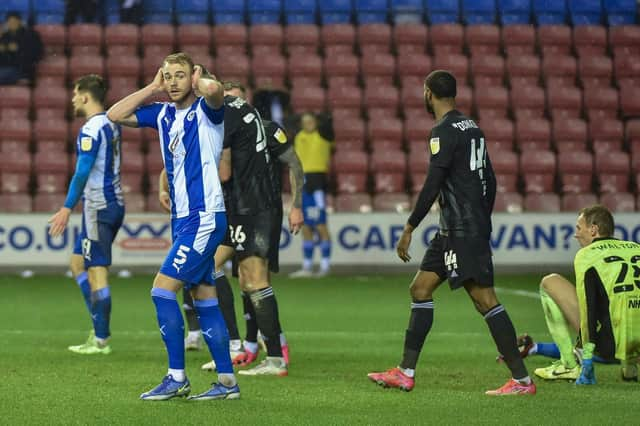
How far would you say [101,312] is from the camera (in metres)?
9.42

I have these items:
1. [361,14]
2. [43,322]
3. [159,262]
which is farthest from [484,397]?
[361,14]

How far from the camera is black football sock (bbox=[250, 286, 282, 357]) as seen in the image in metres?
8.20

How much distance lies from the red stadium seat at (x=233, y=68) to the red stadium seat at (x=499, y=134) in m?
3.73

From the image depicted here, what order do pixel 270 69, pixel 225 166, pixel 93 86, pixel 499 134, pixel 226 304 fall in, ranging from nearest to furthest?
pixel 225 166, pixel 226 304, pixel 93 86, pixel 499 134, pixel 270 69

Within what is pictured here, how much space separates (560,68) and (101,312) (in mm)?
12958

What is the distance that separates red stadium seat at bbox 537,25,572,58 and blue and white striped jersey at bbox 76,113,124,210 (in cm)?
1290

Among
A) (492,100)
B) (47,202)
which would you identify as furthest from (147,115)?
(492,100)

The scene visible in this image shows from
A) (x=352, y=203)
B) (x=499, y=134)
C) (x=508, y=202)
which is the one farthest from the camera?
(x=499, y=134)

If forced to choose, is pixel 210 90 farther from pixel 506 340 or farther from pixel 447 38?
pixel 447 38

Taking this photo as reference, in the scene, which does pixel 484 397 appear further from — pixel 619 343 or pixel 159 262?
pixel 159 262

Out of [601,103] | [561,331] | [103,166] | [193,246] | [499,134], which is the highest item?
[601,103]

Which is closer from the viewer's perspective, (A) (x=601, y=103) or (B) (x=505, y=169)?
(B) (x=505, y=169)

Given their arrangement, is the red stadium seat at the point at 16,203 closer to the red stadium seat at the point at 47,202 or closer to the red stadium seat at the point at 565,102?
the red stadium seat at the point at 47,202

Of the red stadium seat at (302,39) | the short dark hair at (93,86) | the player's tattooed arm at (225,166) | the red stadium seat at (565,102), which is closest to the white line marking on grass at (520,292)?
the red stadium seat at (565,102)
